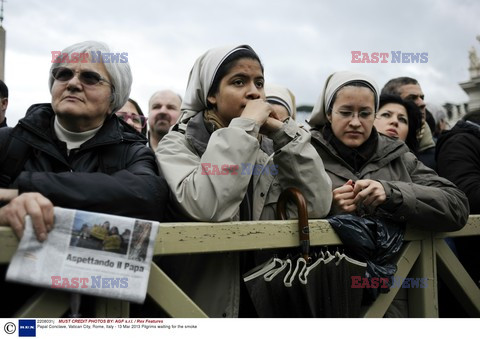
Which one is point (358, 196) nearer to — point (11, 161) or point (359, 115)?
point (359, 115)

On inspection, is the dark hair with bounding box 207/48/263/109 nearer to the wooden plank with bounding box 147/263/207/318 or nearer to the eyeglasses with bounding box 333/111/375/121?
the eyeglasses with bounding box 333/111/375/121

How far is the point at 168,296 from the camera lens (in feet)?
5.53

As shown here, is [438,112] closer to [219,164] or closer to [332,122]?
[332,122]

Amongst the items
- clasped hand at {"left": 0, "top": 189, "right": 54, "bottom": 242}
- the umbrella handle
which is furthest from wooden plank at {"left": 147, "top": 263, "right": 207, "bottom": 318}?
the umbrella handle

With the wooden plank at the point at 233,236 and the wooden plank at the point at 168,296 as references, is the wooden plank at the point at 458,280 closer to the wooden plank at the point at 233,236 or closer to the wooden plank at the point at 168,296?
the wooden plank at the point at 233,236

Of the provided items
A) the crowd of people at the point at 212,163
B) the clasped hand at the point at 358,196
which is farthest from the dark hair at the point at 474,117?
the clasped hand at the point at 358,196

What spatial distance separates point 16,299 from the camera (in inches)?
65.5

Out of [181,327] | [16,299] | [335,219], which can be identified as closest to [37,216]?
[16,299]

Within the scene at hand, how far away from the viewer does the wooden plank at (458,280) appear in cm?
259

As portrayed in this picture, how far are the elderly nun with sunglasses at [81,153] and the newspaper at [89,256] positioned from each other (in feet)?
0.21

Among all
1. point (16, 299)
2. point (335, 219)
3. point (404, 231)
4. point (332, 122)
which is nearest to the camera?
point (16, 299)

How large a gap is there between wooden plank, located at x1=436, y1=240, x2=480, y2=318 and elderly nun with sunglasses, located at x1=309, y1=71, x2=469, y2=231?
18 cm

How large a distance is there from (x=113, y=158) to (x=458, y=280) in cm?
207

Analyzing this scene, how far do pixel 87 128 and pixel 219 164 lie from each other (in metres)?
0.69
